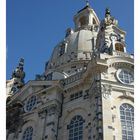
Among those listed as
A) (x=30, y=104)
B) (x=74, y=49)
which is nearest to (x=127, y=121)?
(x=30, y=104)

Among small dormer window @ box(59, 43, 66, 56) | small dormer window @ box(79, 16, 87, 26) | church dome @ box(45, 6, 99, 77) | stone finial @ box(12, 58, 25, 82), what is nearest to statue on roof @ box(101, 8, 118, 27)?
church dome @ box(45, 6, 99, 77)

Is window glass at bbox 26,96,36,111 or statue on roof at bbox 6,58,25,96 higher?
statue on roof at bbox 6,58,25,96

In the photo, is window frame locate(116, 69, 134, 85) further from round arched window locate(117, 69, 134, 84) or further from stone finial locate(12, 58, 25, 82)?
stone finial locate(12, 58, 25, 82)

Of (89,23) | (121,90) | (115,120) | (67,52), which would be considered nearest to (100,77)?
(121,90)

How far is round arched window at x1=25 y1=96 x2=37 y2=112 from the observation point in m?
27.7

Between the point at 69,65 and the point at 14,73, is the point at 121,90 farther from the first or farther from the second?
the point at 14,73

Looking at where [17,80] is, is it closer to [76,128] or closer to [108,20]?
[108,20]

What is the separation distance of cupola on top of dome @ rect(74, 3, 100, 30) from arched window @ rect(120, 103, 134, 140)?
97.5 ft

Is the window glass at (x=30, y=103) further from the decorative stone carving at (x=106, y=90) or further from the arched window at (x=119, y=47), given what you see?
the arched window at (x=119, y=47)

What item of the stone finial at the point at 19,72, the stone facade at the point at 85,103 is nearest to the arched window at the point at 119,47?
the stone facade at the point at 85,103

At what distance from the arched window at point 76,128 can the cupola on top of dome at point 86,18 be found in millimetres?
29278

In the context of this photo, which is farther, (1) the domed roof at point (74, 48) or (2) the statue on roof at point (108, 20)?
(1) the domed roof at point (74, 48)

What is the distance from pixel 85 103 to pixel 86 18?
31.1 m

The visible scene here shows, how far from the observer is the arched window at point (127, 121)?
70.7ft
